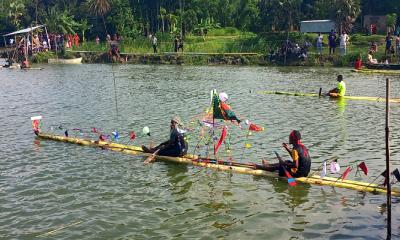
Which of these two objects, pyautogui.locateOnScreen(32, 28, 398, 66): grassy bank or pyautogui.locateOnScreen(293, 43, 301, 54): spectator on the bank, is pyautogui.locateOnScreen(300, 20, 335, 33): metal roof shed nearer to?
pyautogui.locateOnScreen(32, 28, 398, 66): grassy bank

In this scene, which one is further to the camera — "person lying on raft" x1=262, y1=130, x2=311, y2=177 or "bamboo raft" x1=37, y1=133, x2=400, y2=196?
"person lying on raft" x1=262, y1=130, x2=311, y2=177

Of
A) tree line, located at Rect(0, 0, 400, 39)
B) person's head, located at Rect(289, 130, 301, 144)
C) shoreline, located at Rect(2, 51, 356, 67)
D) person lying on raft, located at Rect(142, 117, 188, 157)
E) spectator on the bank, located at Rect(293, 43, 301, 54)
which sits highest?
tree line, located at Rect(0, 0, 400, 39)

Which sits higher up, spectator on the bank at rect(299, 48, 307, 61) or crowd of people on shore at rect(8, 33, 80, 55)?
crowd of people on shore at rect(8, 33, 80, 55)

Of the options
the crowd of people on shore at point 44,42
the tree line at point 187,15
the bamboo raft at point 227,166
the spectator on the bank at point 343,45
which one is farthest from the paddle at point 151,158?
the crowd of people on shore at point 44,42

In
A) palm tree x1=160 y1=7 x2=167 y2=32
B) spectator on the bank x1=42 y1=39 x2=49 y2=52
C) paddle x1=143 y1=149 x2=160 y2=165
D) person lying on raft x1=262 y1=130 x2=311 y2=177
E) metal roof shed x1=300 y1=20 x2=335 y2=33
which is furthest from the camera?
palm tree x1=160 y1=7 x2=167 y2=32

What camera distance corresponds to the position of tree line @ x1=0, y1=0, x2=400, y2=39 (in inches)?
2190

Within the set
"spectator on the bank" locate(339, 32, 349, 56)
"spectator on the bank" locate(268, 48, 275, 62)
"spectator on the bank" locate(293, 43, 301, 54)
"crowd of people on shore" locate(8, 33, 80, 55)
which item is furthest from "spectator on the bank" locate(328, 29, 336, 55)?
"crowd of people on shore" locate(8, 33, 80, 55)

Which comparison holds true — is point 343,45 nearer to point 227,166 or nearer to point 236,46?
point 236,46

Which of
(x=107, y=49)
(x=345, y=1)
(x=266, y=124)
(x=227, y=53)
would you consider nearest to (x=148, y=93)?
(x=266, y=124)

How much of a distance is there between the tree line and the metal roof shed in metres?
1.67

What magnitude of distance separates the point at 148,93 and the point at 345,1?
84.4 ft

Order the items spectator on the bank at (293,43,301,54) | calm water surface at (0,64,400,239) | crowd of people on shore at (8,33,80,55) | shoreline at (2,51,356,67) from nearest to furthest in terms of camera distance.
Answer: calm water surface at (0,64,400,239) → shoreline at (2,51,356,67) → spectator on the bank at (293,43,301,54) → crowd of people on shore at (8,33,80,55)

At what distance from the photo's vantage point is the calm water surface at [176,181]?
34.0 ft

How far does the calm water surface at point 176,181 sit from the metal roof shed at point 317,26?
26115 mm
